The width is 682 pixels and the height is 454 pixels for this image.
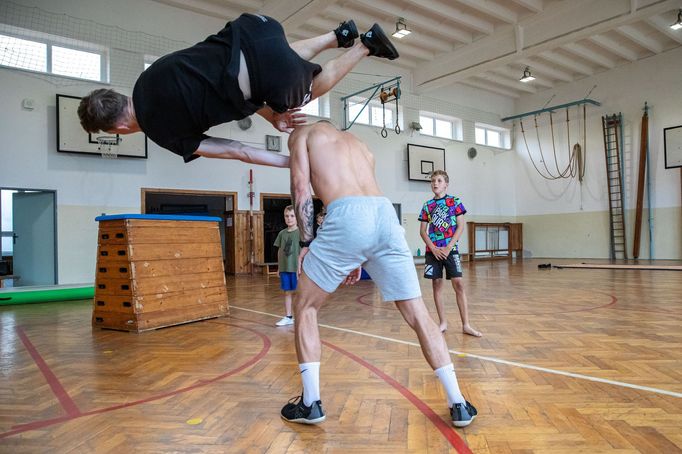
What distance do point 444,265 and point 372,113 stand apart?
10.3 m

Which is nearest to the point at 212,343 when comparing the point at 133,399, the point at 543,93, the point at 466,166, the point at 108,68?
the point at 133,399

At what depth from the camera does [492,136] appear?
17266 mm

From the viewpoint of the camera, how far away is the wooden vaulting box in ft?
15.1

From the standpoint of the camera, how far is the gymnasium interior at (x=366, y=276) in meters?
2.27

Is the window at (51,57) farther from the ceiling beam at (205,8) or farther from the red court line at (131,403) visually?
the red court line at (131,403)

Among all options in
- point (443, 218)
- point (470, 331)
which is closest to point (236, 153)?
point (443, 218)

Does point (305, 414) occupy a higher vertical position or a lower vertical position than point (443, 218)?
lower

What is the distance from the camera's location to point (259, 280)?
10.2 m

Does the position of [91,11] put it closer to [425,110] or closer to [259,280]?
[259,280]

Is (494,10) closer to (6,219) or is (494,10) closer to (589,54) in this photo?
(589,54)

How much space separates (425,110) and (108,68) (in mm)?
9243

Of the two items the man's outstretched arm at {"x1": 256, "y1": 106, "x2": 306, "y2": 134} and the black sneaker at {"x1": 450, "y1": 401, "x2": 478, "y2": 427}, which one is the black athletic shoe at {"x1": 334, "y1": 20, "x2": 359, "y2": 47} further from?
the black sneaker at {"x1": 450, "y1": 401, "x2": 478, "y2": 427}

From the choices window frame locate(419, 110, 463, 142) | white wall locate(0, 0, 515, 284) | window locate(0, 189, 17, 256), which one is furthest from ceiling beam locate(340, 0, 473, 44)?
window locate(0, 189, 17, 256)

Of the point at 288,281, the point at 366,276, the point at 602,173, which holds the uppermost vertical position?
the point at 602,173
